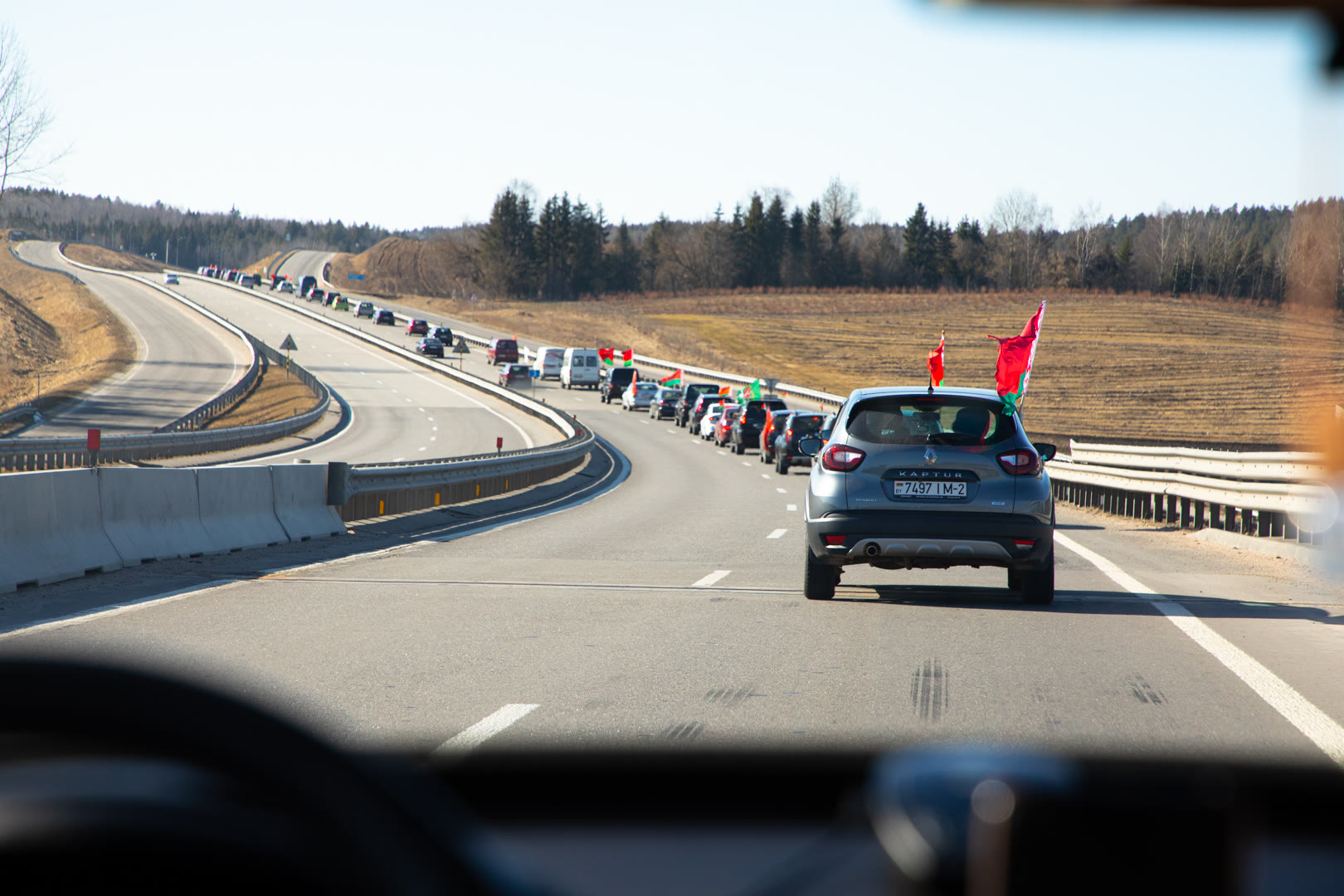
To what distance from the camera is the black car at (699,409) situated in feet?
182

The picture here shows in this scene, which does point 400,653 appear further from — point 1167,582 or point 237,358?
point 237,358

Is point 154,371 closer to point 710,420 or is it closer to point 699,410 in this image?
point 699,410

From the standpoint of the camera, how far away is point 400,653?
29.7 ft

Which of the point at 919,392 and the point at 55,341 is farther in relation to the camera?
the point at 55,341

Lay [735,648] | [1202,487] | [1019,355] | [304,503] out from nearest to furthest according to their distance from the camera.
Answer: [735,648] → [304,503] → [1202,487] → [1019,355]

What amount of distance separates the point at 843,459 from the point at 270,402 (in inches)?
2294

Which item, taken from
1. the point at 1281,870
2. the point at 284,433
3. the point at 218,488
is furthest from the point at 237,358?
the point at 1281,870

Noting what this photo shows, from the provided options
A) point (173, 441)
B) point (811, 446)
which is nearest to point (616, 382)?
point (173, 441)

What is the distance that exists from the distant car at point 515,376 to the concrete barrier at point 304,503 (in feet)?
189

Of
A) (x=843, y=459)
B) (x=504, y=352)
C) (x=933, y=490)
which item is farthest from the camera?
(x=504, y=352)

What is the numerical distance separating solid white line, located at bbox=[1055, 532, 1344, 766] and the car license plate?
197 centimetres

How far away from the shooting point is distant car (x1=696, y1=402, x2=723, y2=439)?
168 feet

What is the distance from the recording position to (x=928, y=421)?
1188 centimetres

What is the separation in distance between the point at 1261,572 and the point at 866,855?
49.3 ft
